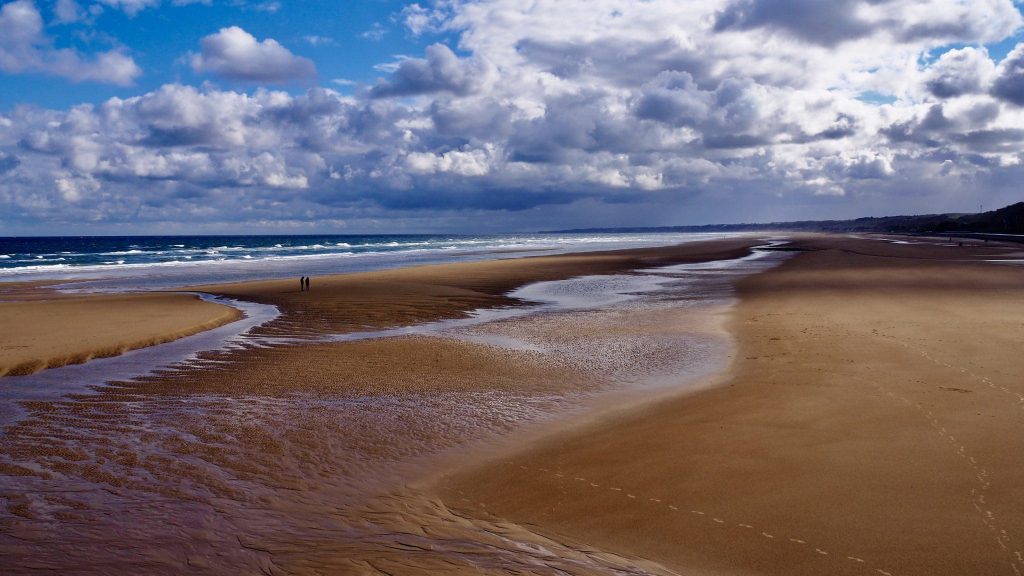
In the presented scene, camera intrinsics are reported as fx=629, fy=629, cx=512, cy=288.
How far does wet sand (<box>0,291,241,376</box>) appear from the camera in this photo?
47.0ft

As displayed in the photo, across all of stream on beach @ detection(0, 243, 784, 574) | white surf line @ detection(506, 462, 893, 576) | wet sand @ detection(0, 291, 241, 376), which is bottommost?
white surf line @ detection(506, 462, 893, 576)

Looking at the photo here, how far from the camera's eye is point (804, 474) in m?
6.80

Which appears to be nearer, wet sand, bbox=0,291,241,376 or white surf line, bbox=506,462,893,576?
white surf line, bbox=506,462,893,576

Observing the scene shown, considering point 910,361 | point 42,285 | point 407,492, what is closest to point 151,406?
point 407,492

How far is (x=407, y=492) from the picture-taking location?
22.7ft

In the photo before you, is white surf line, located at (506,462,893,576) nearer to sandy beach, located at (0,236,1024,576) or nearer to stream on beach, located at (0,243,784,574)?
sandy beach, located at (0,236,1024,576)

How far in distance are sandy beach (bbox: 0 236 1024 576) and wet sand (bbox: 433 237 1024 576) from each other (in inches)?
1.3

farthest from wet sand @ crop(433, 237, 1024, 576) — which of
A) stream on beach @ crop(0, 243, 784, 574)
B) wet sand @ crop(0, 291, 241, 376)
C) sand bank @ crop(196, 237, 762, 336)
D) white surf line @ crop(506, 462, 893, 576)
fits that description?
wet sand @ crop(0, 291, 241, 376)

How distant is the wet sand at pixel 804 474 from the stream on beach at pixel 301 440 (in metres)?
0.66

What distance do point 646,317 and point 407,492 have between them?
1365 cm

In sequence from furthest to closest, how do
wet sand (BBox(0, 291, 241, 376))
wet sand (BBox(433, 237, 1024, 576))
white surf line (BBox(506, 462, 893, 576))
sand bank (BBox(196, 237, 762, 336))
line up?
sand bank (BBox(196, 237, 762, 336))
wet sand (BBox(0, 291, 241, 376))
wet sand (BBox(433, 237, 1024, 576))
white surf line (BBox(506, 462, 893, 576))

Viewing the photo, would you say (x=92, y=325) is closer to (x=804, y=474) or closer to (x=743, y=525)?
(x=743, y=525)

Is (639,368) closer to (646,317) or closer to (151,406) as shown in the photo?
(646,317)

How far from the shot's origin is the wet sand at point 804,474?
5379 millimetres
